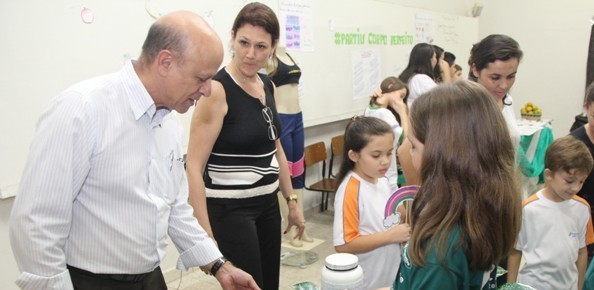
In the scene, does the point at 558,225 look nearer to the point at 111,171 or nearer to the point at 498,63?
the point at 498,63

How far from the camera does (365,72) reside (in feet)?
16.0

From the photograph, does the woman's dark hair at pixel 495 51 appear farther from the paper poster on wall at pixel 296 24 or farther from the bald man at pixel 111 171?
the paper poster on wall at pixel 296 24

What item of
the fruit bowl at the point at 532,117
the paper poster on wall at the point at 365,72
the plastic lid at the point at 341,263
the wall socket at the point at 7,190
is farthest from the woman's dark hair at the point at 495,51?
the fruit bowl at the point at 532,117

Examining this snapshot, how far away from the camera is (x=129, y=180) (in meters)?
1.16

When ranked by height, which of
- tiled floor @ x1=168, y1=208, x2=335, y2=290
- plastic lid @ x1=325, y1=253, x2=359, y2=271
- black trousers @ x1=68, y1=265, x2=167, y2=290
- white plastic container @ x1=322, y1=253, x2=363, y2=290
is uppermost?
plastic lid @ x1=325, y1=253, x2=359, y2=271

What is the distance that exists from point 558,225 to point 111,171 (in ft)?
5.76

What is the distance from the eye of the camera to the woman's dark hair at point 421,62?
4.12 metres

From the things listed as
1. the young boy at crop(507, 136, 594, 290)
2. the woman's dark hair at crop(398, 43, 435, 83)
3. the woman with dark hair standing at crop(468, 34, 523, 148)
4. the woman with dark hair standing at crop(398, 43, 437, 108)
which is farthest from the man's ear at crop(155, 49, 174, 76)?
the woman's dark hair at crop(398, 43, 435, 83)

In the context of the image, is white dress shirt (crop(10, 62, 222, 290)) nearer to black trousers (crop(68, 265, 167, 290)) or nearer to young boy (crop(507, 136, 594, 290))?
black trousers (crop(68, 265, 167, 290))

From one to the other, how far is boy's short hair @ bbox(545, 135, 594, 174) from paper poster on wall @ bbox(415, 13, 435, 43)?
4085 millimetres

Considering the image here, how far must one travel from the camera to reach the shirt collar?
1188 mm

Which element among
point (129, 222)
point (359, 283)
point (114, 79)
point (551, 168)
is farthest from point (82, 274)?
point (551, 168)

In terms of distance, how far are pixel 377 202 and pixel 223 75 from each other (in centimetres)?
74

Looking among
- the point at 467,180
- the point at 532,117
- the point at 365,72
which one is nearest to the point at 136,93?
the point at 467,180
